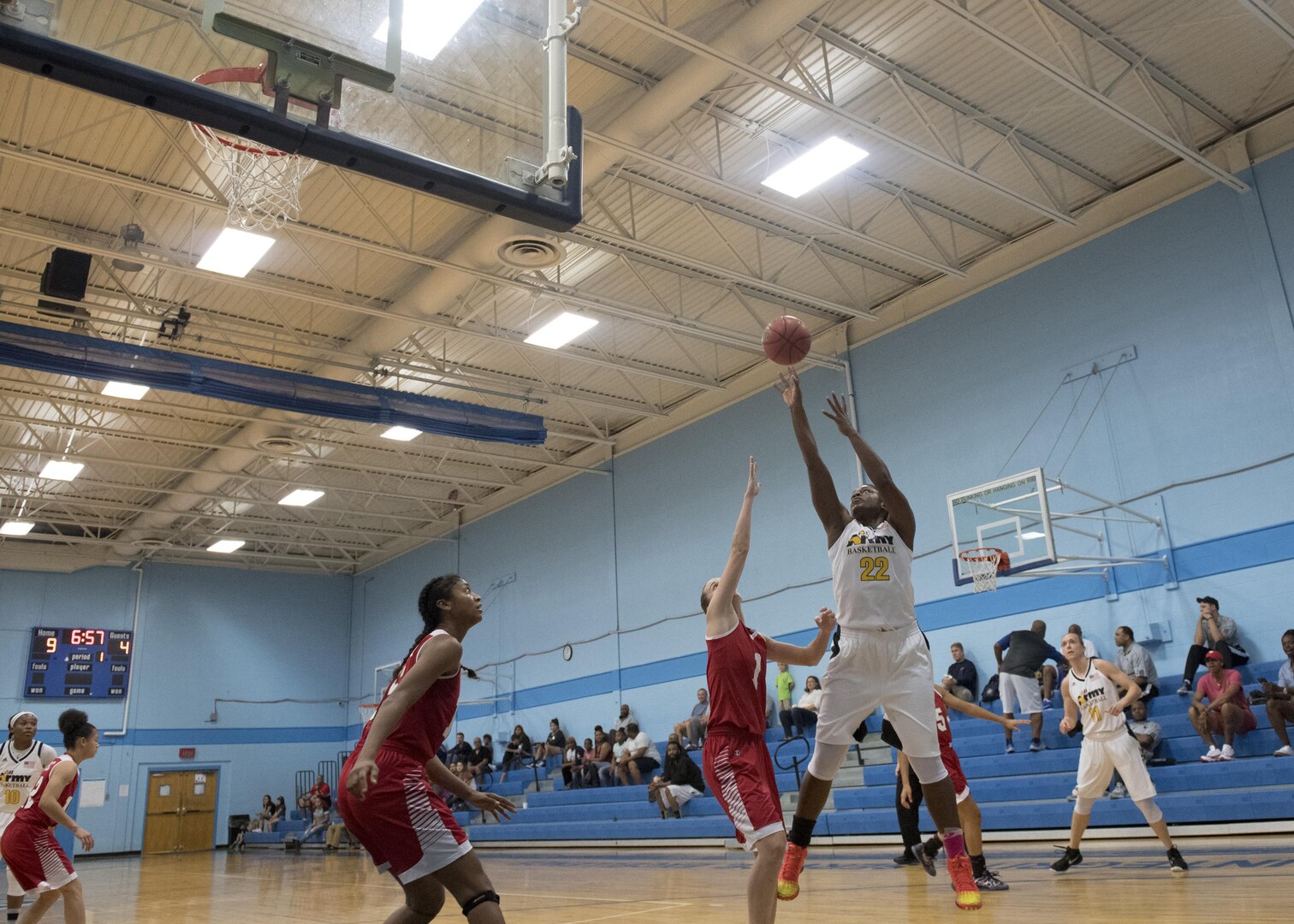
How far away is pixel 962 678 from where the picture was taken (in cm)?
1284

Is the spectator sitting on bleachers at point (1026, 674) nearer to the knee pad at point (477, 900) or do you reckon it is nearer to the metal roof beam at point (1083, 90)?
the metal roof beam at point (1083, 90)

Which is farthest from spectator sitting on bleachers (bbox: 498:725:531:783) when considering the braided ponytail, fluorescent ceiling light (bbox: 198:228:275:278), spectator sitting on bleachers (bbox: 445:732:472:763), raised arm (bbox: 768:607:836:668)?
the braided ponytail

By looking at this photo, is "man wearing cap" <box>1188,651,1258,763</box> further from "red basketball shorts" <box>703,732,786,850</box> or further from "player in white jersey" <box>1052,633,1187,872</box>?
"red basketball shorts" <box>703,732,786,850</box>

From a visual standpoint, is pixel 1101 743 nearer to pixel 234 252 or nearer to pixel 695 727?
pixel 695 727

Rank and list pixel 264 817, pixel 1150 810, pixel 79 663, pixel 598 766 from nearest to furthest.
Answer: pixel 1150 810, pixel 598 766, pixel 79 663, pixel 264 817

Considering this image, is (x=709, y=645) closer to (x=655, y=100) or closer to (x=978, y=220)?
(x=655, y=100)

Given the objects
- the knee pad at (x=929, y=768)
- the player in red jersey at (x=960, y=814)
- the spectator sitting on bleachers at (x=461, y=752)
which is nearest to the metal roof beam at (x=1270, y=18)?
the player in red jersey at (x=960, y=814)

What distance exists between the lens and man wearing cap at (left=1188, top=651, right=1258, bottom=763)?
9688mm

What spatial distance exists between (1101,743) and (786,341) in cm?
391

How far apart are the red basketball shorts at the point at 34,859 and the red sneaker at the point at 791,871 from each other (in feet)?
13.7

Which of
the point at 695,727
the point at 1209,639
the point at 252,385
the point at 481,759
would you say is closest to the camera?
the point at 1209,639

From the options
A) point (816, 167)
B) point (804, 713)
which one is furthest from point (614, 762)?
point (816, 167)

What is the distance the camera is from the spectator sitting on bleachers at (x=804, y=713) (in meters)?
14.1

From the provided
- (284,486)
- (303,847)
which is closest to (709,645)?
(284,486)
